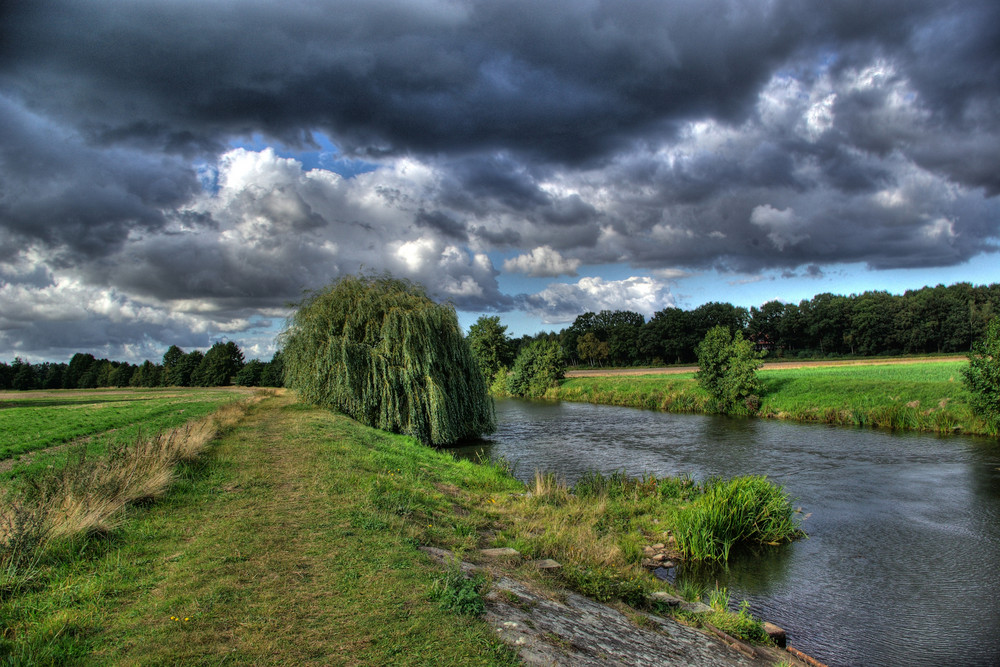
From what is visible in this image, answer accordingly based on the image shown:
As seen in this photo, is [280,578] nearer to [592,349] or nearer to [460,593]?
[460,593]

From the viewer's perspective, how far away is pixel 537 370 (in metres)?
61.2

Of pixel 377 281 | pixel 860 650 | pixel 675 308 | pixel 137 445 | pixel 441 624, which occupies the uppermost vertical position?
pixel 675 308

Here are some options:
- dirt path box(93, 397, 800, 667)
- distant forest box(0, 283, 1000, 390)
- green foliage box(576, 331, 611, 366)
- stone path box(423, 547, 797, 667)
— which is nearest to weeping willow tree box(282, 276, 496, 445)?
dirt path box(93, 397, 800, 667)

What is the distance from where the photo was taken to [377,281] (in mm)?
26438

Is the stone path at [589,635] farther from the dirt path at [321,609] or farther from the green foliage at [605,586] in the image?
the green foliage at [605,586]

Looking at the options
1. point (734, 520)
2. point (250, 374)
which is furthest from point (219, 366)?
point (734, 520)

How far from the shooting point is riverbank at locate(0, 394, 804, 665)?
4.27 m

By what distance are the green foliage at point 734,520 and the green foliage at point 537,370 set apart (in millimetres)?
46057

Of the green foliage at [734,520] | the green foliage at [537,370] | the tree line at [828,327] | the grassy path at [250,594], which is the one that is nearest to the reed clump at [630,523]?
the green foliage at [734,520]

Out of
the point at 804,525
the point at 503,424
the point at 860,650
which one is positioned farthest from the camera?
the point at 503,424

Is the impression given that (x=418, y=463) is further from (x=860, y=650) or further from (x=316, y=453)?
(x=860, y=650)

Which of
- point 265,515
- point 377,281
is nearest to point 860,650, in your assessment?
point 265,515

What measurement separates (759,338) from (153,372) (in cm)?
11588

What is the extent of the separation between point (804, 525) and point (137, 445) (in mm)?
14908
